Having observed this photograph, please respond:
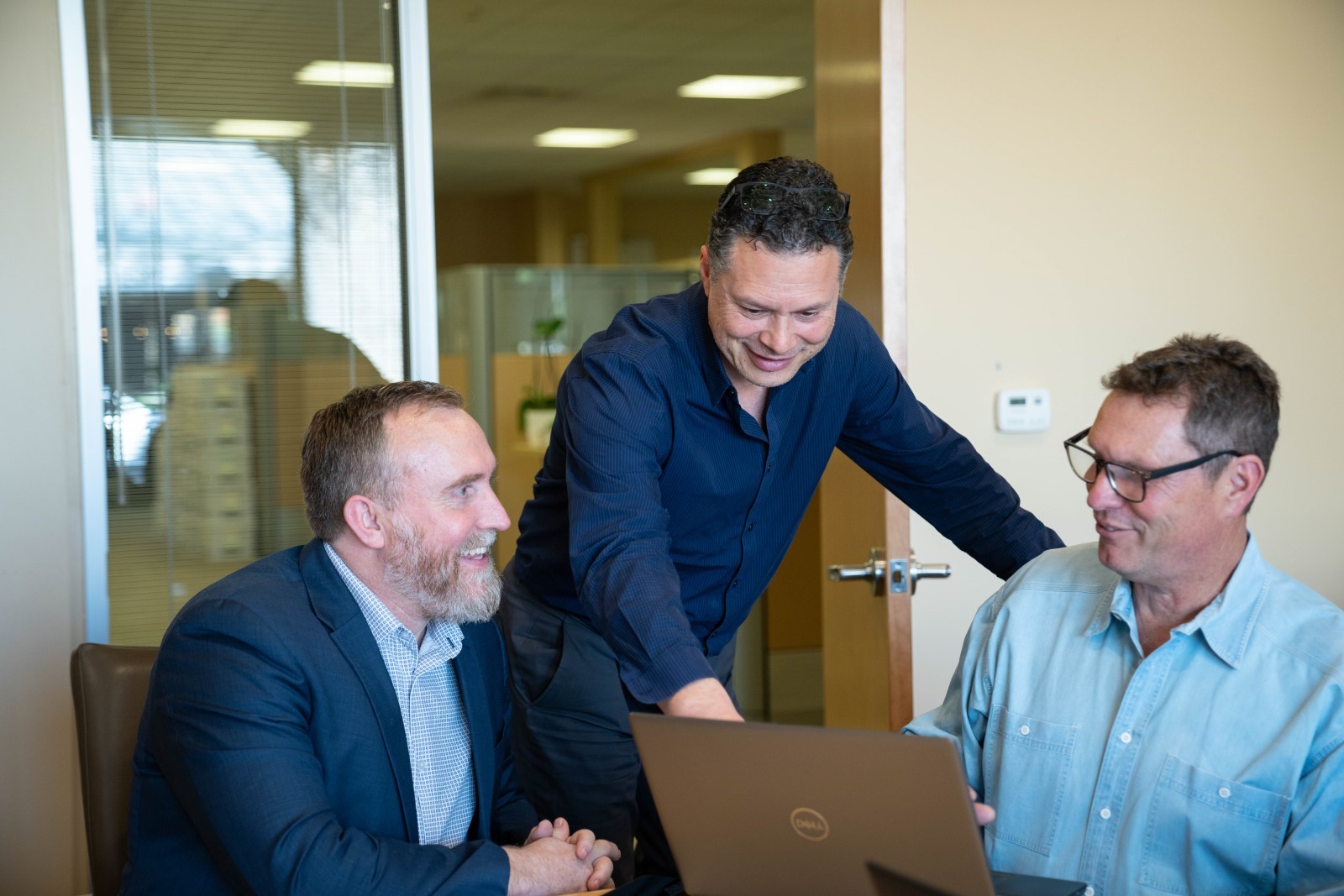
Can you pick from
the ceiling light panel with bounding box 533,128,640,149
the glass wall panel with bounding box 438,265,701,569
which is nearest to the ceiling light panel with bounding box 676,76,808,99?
the ceiling light panel with bounding box 533,128,640,149

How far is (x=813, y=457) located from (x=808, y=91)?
625 centimetres

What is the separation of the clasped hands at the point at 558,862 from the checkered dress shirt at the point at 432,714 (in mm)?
122

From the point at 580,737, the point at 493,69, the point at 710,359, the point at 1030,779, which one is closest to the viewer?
the point at 1030,779

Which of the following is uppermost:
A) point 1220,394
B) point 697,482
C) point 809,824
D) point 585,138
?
point 585,138

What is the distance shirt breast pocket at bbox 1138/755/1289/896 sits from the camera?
4.85 ft

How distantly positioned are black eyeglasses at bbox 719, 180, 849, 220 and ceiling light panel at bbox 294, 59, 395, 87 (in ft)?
5.19

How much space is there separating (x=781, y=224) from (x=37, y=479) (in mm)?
1868

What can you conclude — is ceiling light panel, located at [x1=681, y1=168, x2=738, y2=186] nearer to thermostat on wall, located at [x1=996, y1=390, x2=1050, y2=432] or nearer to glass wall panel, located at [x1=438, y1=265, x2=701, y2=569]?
glass wall panel, located at [x1=438, y1=265, x2=701, y2=569]

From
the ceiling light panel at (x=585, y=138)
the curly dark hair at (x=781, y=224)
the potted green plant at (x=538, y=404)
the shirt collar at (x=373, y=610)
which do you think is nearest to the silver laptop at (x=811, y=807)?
the shirt collar at (x=373, y=610)

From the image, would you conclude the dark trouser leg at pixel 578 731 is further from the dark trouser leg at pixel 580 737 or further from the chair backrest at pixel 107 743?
the chair backrest at pixel 107 743

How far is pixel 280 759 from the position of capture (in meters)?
1.58

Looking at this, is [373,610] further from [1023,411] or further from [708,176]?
[708,176]

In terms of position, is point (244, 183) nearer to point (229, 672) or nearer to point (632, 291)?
point (229, 672)

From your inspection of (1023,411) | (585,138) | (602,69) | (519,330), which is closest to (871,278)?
(1023,411)
